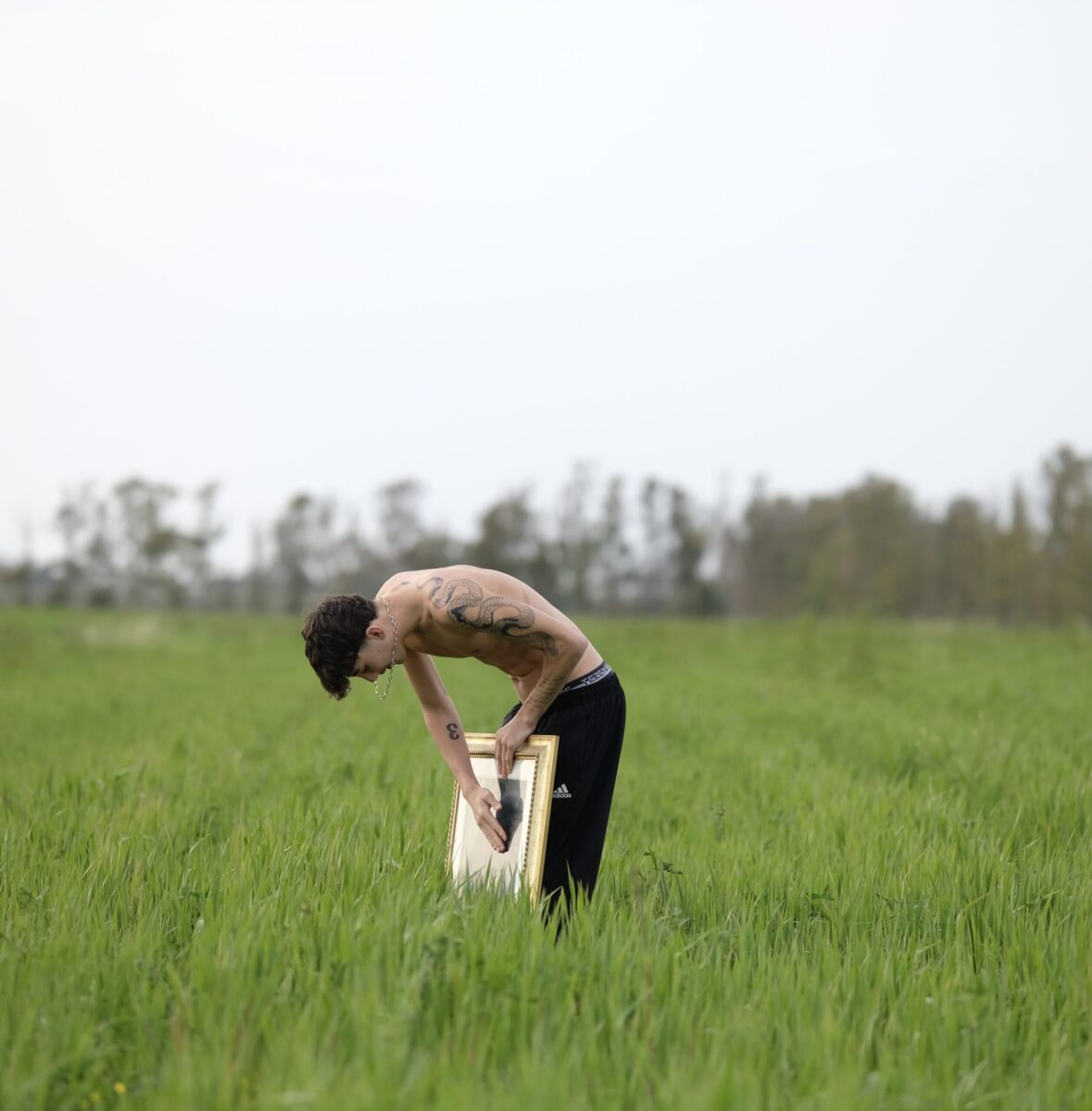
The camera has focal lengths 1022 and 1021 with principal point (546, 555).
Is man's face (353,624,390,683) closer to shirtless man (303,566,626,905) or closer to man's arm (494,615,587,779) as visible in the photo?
shirtless man (303,566,626,905)

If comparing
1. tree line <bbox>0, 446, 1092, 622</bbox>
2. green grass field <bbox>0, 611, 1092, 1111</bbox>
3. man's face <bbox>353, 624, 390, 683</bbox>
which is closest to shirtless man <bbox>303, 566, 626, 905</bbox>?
man's face <bbox>353, 624, 390, 683</bbox>

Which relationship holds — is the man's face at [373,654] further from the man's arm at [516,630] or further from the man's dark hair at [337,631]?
the man's arm at [516,630]

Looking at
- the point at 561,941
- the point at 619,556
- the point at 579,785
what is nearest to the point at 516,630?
the point at 579,785

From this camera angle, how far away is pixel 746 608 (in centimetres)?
7319

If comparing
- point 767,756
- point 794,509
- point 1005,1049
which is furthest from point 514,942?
point 794,509

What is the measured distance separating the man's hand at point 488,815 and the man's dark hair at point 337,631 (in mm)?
664

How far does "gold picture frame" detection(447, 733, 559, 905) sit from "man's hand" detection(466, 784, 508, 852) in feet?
0.13

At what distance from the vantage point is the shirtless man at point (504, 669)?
3598 mm

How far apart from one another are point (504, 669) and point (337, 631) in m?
0.72

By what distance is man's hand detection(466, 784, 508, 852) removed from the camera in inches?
148

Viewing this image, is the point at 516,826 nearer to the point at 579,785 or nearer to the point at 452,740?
the point at 579,785

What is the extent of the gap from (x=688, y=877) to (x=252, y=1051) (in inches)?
88.2

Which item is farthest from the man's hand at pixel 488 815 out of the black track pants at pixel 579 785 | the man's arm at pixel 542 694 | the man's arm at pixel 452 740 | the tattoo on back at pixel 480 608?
the tattoo on back at pixel 480 608

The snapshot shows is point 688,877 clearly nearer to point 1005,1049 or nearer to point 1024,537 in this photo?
point 1005,1049
